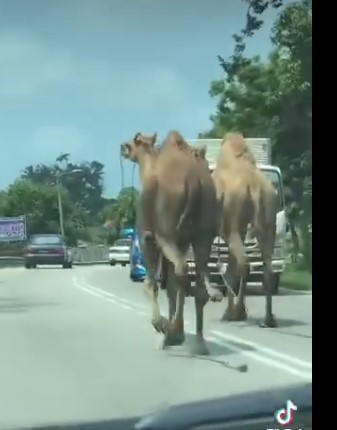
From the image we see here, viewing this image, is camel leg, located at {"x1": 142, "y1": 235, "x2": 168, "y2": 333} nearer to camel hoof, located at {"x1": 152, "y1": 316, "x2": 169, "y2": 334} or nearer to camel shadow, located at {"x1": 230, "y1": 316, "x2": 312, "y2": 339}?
camel hoof, located at {"x1": 152, "y1": 316, "x2": 169, "y2": 334}

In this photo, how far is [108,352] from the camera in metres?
3.39

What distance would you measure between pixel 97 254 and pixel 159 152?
0.46 meters

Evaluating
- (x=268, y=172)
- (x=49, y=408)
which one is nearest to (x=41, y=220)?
(x=49, y=408)

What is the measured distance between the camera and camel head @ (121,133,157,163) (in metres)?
3.38

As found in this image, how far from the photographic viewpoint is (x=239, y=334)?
3662 millimetres

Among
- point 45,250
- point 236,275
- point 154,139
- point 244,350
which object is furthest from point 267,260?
point 45,250

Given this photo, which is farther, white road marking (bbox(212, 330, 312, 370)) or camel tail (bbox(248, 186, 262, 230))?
camel tail (bbox(248, 186, 262, 230))

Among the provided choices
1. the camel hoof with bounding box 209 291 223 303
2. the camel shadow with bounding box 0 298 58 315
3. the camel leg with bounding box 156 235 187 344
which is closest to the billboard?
the camel shadow with bounding box 0 298 58 315

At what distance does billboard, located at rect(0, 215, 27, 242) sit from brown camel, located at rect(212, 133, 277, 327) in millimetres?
707

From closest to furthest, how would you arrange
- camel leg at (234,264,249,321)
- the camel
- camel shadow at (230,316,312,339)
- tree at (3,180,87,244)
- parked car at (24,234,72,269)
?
tree at (3,180,87,244) → parked car at (24,234,72,269) → the camel → camel shadow at (230,316,312,339) → camel leg at (234,264,249,321)

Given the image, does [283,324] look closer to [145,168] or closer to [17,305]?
[145,168]

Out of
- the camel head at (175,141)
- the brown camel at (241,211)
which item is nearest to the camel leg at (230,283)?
the brown camel at (241,211)

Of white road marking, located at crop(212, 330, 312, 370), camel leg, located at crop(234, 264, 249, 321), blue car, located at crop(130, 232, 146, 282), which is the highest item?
blue car, located at crop(130, 232, 146, 282)

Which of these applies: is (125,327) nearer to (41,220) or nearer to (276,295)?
(41,220)
